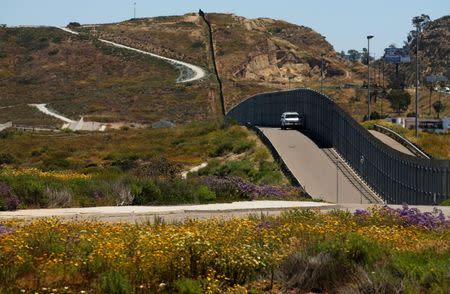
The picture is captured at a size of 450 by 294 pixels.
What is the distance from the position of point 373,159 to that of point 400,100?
84.1 m

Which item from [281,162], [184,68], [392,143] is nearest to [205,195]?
[281,162]

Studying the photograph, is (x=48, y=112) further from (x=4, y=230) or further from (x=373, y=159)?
(x=4, y=230)

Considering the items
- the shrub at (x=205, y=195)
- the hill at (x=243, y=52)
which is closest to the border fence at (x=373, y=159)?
the shrub at (x=205, y=195)

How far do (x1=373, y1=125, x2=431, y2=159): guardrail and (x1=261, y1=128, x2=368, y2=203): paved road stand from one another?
4900 mm

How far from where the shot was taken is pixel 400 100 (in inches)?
4594

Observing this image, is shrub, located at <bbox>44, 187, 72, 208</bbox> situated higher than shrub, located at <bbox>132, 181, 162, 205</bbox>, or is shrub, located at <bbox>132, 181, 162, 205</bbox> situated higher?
shrub, located at <bbox>44, 187, 72, 208</bbox>

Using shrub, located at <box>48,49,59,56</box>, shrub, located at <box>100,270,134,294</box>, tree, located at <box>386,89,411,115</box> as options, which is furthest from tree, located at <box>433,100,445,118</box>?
shrub, located at <box>100,270,134,294</box>

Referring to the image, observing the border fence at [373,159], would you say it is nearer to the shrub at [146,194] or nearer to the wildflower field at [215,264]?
the shrub at [146,194]

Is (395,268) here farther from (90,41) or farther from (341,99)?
(90,41)

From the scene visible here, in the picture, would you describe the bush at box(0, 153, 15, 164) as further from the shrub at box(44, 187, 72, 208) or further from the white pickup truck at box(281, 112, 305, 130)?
the shrub at box(44, 187, 72, 208)

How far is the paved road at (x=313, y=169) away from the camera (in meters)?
32.9

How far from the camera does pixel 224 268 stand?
1085cm

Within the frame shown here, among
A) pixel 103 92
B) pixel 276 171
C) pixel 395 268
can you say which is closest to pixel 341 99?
pixel 103 92

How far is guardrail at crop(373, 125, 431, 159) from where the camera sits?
41719 millimetres
